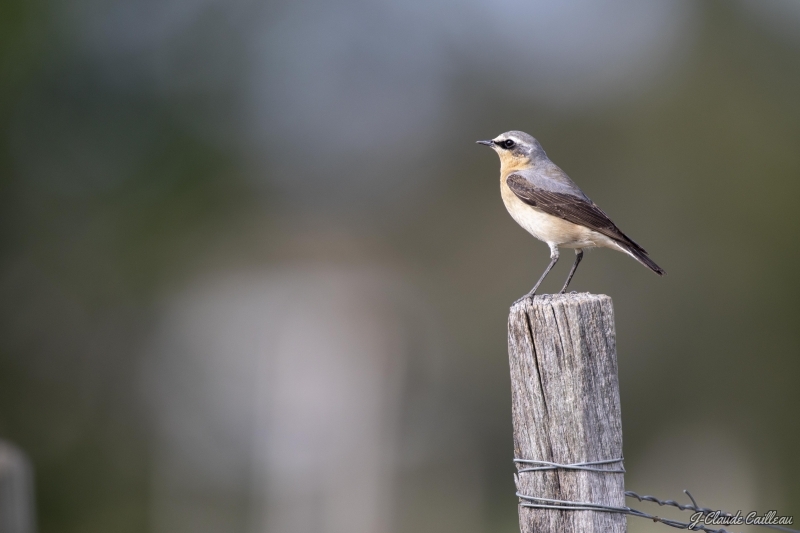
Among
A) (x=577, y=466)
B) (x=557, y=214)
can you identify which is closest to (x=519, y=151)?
(x=557, y=214)

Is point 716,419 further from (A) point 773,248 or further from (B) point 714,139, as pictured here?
(B) point 714,139

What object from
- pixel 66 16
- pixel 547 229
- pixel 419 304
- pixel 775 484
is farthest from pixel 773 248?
pixel 66 16

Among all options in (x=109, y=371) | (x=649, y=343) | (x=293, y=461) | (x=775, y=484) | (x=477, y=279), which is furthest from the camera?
(x=477, y=279)

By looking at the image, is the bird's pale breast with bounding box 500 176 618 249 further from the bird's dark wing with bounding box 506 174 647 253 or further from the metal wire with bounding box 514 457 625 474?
the metal wire with bounding box 514 457 625 474

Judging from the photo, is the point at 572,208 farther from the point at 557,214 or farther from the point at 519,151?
the point at 519,151

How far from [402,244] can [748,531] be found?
338 inches

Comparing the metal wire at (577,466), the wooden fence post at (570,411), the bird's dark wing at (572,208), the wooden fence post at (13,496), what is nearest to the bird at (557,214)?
the bird's dark wing at (572,208)

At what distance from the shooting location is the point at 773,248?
13.2 meters

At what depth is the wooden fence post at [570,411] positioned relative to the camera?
10.1ft

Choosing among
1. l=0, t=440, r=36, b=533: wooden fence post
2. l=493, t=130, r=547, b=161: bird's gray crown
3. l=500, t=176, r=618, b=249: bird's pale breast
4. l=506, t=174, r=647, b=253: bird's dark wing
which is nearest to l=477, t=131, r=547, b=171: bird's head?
l=493, t=130, r=547, b=161: bird's gray crown

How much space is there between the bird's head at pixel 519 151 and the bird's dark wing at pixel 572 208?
1.65 ft

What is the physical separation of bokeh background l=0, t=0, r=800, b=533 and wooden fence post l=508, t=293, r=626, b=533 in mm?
5685

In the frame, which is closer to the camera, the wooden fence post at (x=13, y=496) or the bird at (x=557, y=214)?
the wooden fence post at (x=13, y=496)

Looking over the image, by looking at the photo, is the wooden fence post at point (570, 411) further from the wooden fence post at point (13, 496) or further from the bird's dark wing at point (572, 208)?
the wooden fence post at point (13, 496)
